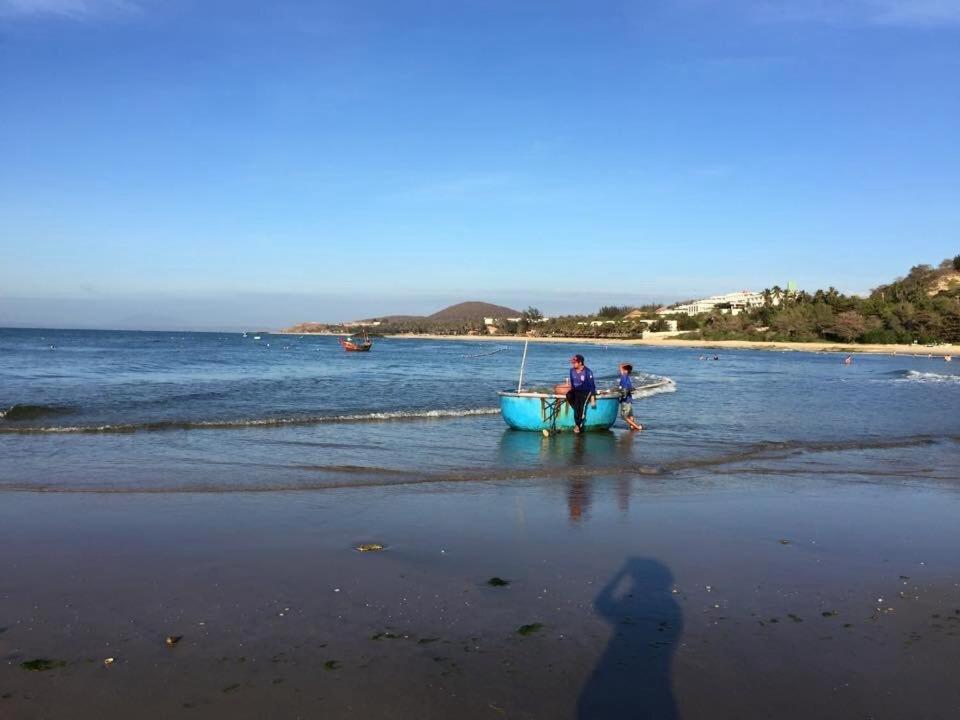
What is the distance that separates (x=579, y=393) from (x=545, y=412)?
888 millimetres

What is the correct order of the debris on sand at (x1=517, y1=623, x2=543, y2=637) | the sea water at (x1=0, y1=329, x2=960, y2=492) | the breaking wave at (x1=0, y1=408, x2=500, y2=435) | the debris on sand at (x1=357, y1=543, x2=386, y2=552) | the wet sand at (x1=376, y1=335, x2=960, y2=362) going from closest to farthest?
the debris on sand at (x1=517, y1=623, x2=543, y2=637) < the debris on sand at (x1=357, y1=543, x2=386, y2=552) < the sea water at (x1=0, y1=329, x2=960, y2=492) < the breaking wave at (x1=0, y1=408, x2=500, y2=435) < the wet sand at (x1=376, y1=335, x2=960, y2=362)

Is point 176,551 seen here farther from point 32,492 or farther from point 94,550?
point 32,492

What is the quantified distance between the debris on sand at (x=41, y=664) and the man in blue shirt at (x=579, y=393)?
13.3 meters

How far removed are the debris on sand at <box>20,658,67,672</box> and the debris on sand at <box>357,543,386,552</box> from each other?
3.00 metres

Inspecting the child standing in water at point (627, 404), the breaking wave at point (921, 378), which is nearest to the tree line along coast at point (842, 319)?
the breaking wave at point (921, 378)

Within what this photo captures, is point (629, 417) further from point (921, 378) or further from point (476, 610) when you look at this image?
point (921, 378)

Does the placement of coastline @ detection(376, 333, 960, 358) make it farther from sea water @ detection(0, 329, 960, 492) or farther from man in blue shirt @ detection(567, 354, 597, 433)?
man in blue shirt @ detection(567, 354, 597, 433)

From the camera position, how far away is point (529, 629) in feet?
18.0

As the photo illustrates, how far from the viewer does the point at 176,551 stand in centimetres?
741

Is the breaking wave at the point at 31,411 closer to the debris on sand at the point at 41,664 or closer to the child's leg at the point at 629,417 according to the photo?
the child's leg at the point at 629,417

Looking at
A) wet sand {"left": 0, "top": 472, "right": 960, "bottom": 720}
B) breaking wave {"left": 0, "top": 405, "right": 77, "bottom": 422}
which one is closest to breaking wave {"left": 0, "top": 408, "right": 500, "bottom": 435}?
breaking wave {"left": 0, "top": 405, "right": 77, "bottom": 422}

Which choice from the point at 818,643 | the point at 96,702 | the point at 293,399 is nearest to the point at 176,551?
the point at 96,702

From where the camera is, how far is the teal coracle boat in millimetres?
17641

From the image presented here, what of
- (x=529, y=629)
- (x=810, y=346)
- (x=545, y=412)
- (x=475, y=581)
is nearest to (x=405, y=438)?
(x=545, y=412)
